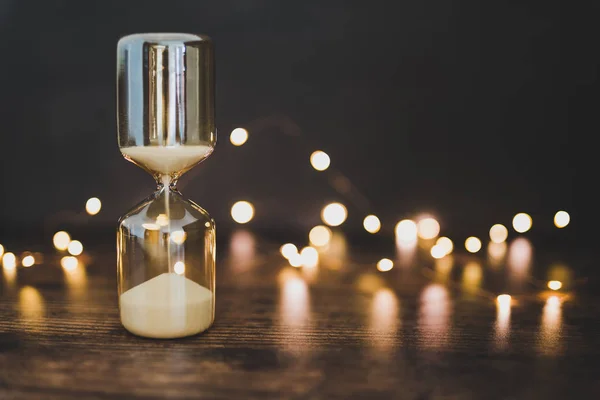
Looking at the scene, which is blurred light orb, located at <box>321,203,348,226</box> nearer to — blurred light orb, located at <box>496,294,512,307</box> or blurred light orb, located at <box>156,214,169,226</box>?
blurred light orb, located at <box>496,294,512,307</box>

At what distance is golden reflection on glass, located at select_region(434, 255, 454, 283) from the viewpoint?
1.25 metres

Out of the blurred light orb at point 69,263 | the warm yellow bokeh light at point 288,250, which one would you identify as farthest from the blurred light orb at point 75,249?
the warm yellow bokeh light at point 288,250

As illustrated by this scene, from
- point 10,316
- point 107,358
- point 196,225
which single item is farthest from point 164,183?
point 10,316

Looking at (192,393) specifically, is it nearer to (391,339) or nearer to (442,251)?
(391,339)

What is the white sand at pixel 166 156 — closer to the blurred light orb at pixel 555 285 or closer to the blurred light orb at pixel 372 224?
the blurred light orb at pixel 555 285

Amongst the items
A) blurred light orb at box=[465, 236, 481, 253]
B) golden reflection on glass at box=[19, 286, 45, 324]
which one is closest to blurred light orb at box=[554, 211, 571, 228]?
blurred light orb at box=[465, 236, 481, 253]

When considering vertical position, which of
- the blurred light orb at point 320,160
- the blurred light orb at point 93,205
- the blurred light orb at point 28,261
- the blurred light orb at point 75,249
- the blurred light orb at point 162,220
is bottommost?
the blurred light orb at point 28,261

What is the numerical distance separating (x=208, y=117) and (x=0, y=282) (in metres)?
0.60

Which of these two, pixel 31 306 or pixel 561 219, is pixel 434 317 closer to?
pixel 31 306

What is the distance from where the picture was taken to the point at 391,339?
0.82 metres

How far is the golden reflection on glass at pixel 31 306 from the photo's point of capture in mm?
901

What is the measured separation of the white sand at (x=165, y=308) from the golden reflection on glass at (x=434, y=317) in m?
0.30

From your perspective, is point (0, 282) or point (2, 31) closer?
point (0, 282)

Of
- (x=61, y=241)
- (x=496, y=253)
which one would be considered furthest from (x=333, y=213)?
(x=61, y=241)
